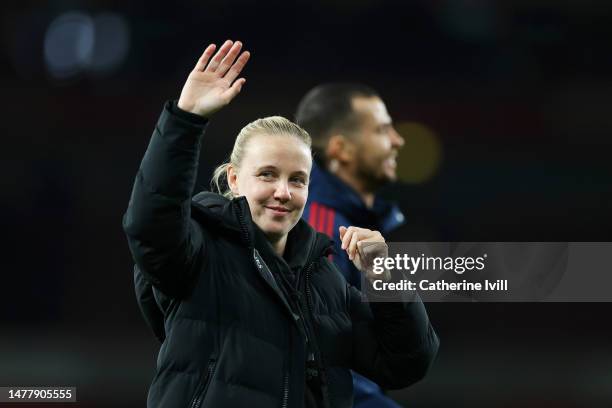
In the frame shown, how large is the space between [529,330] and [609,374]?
63 centimetres

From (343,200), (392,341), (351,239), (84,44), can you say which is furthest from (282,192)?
(84,44)

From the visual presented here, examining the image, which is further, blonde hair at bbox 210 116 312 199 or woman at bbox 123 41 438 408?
blonde hair at bbox 210 116 312 199

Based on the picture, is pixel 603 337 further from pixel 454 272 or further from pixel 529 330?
pixel 454 272

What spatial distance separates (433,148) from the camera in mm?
6949

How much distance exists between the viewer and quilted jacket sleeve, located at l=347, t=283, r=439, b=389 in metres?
1.66

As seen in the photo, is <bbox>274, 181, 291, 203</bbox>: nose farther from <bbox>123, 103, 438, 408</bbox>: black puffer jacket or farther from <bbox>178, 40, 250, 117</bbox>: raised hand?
<bbox>178, 40, 250, 117</bbox>: raised hand

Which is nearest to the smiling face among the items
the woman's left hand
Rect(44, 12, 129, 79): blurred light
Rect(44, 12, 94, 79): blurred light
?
the woman's left hand

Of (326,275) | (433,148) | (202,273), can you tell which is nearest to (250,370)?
(202,273)

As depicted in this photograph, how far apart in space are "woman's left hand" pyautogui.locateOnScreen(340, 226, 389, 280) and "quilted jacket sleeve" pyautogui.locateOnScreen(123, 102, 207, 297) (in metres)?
0.30

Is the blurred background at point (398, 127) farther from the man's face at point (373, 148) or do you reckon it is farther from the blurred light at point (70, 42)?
the man's face at point (373, 148)

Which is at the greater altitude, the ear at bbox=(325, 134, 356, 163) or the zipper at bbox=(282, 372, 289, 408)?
the ear at bbox=(325, 134, 356, 163)

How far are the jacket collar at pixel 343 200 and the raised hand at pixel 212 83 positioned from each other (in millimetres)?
1322

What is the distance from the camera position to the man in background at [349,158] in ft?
9.46

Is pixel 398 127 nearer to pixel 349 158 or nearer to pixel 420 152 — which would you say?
pixel 420 152
